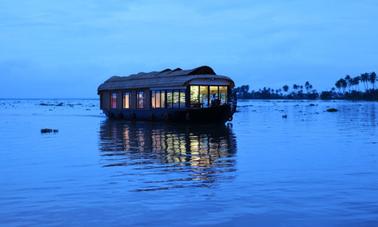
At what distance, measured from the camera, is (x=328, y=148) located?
22.2 metres

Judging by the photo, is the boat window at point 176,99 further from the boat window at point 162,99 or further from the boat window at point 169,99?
the boat window at point 162,99

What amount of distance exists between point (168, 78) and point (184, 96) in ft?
10.7

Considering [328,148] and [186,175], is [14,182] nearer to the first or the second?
[186,175]

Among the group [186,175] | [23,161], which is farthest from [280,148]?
[23,161]

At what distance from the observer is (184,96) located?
131 feet

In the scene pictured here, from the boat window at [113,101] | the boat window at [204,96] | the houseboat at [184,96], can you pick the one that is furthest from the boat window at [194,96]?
the boat window at [113,101]

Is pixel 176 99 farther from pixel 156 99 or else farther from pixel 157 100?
pixel 156 99

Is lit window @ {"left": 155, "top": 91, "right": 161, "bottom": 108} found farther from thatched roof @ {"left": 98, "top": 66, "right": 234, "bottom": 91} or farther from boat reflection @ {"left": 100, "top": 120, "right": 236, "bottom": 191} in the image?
boat reflection @ {"left": 100, "top": 120, "right": 236, "bottom": 191}

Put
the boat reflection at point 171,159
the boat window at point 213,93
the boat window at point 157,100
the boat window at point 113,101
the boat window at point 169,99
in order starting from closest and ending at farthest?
the boat reflection at point 171,159
the boat window at point 213,93
the boat window at point 169,99
the boat window at point 157,100
the boat window at point 113,101

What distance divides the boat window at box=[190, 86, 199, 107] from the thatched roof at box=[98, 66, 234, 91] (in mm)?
935

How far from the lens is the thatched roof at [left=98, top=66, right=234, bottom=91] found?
3991 cm

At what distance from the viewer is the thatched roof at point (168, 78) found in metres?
39.9

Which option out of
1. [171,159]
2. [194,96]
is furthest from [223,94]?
[171,159]

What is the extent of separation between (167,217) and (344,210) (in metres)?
3.40
